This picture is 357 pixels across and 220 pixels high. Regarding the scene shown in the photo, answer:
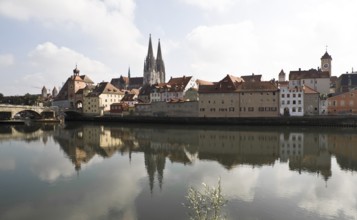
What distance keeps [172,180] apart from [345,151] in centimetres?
1962

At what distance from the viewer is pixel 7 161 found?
26609mm

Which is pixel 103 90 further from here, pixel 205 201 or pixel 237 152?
pixel 205 201

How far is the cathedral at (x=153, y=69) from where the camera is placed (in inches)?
4980

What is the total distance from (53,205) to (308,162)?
64.0ft

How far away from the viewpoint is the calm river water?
13.8m

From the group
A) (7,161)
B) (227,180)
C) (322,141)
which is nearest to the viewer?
(227,180)

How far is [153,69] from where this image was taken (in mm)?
127688

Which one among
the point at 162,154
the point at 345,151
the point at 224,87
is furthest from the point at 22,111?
the point at 345,151

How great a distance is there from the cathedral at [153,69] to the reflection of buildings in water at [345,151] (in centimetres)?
9392

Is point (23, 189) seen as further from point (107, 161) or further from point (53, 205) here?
point (107, 161)

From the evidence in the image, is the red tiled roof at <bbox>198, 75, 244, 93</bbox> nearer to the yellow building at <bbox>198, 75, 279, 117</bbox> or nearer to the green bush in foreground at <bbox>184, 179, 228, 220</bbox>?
the yellow building at <bbox>198, 75, 279, 117</bbox>

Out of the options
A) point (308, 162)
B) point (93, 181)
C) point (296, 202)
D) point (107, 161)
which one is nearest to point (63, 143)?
point (107, 161)

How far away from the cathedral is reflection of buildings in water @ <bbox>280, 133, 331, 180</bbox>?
93110 millimetres

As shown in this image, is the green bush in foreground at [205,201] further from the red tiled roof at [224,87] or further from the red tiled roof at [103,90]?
the red tiled roof at [103,90]
